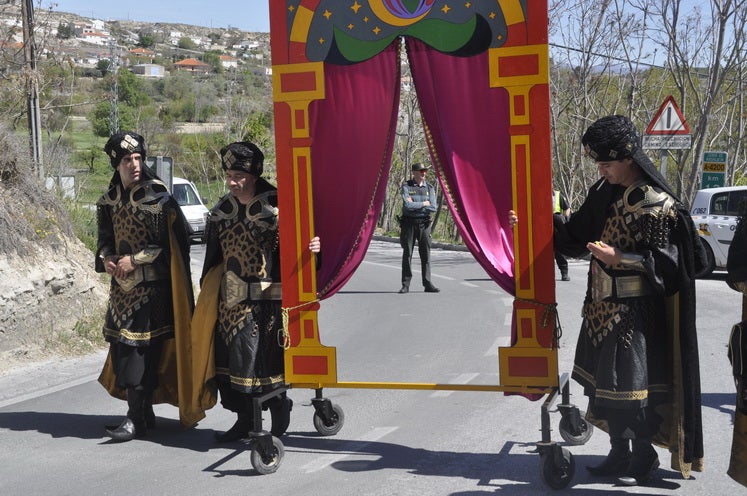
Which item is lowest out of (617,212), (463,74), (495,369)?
(495,369)

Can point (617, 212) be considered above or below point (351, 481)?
above

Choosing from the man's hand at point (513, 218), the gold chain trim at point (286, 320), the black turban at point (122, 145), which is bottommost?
the gold chain trim at point (286, 320)

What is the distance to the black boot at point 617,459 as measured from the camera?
5.27 m

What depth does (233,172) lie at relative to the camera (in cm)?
597

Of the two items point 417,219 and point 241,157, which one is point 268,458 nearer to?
point 241,157

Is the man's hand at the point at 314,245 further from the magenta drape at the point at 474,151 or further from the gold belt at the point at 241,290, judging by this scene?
the magenta drape at the point at 474,151

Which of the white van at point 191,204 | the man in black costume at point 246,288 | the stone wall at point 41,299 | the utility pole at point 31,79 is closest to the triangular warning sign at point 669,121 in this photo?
the stone wall at point 41,299

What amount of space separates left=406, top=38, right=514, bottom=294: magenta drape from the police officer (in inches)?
324

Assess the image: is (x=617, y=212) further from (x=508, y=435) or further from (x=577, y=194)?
(x=577, y=194)

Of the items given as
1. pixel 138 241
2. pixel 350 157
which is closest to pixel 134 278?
pixel 138 241

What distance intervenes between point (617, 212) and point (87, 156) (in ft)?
156

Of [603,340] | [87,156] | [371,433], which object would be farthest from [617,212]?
[87,156]

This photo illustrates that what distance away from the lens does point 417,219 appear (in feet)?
46.7

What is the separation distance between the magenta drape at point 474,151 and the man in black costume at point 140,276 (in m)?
1.96
